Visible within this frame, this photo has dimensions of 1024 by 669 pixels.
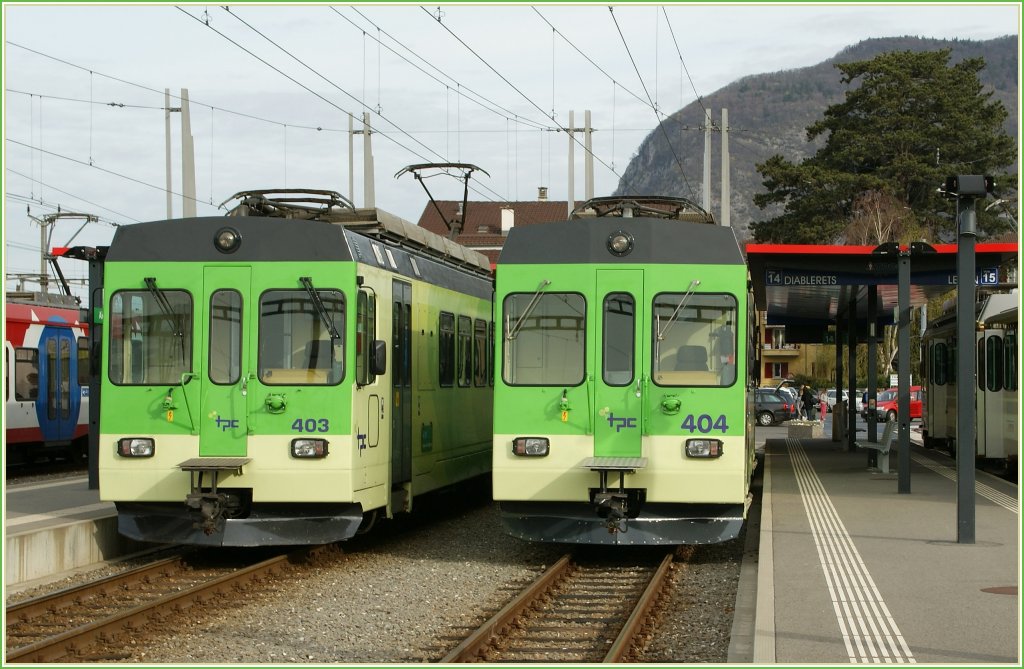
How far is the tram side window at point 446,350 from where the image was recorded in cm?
1552

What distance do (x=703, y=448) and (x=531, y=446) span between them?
1574 mm

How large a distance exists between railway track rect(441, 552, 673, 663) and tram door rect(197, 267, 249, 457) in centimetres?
309

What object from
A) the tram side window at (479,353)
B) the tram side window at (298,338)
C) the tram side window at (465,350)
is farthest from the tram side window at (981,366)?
the tram side window at (298,338)

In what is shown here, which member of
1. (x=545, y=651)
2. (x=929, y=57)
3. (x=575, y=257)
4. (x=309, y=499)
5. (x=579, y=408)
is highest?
(x=929, y=57)

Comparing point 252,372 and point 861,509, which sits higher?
point 252,372

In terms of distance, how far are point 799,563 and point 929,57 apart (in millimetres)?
54265

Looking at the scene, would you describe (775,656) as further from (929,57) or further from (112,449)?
(929,57)

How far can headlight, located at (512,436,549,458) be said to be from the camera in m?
12.1

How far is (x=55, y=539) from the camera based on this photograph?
12.1 m

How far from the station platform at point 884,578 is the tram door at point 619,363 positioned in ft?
5.45

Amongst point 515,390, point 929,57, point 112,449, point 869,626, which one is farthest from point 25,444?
point 929,57

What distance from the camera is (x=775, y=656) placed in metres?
7.37

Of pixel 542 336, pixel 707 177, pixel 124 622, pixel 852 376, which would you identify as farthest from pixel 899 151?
pixel 124 622

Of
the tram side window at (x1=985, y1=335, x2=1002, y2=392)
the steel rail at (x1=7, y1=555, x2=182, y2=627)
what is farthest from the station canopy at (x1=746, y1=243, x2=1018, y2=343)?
the steel rail at (x1=7, y1=555, x2=182, y2=627)
